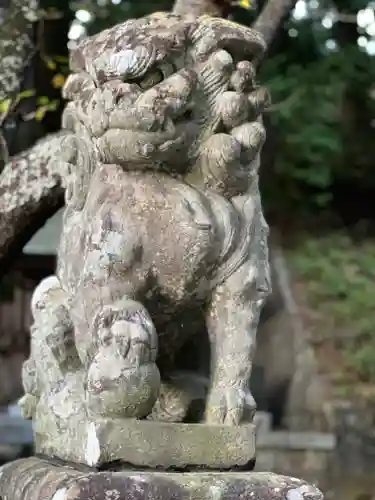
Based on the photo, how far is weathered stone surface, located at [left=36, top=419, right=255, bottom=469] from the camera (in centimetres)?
108

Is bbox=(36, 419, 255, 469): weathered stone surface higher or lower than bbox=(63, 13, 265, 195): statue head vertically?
lower

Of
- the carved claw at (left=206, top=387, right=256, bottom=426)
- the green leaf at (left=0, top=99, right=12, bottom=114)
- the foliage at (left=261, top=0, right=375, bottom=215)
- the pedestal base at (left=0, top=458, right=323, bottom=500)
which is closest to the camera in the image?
the pedestal base at (left=0, top=458, right=323, bottom=500)

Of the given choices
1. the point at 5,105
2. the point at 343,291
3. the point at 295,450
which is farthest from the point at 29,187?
the point at 343,291

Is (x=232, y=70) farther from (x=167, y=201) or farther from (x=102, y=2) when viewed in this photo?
(x=102, y=2)

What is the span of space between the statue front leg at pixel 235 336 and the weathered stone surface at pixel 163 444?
0.03 metres

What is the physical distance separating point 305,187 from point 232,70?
14.8ft

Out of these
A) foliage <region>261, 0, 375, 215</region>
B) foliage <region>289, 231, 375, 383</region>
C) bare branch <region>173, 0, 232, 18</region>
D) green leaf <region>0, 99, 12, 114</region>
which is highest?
bare branch <region>173, 0, 232, 18</region>

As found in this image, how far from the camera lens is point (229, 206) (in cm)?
119

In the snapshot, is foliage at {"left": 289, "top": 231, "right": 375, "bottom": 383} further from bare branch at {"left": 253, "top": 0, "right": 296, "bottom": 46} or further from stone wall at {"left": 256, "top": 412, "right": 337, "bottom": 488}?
bare branch at {"left": 253, "top": 0, "right": 296, "bottom": 46}

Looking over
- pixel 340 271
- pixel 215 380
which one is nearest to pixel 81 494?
pixel 215 380

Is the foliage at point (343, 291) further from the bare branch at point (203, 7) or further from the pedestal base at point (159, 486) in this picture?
the pedestal base at point (159, 486)

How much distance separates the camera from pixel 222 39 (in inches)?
46.5

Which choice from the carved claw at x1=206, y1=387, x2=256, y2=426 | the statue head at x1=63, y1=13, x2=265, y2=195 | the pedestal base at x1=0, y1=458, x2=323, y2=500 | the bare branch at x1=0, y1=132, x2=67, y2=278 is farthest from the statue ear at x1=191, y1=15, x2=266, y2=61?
the bare branch at x1=0, y1=132, x2=67, y2=278

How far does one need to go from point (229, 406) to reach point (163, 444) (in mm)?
101
